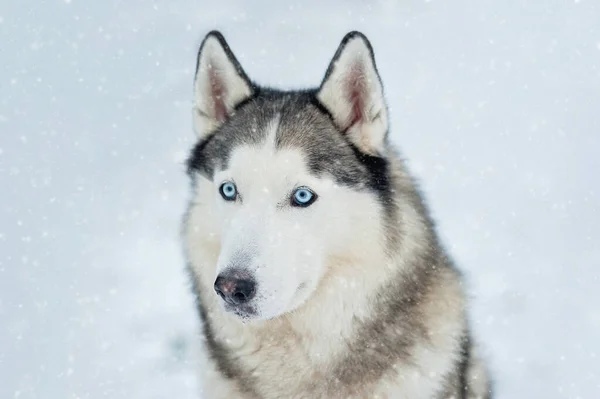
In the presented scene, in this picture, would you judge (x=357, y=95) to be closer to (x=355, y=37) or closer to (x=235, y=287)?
(x=355, y=37)

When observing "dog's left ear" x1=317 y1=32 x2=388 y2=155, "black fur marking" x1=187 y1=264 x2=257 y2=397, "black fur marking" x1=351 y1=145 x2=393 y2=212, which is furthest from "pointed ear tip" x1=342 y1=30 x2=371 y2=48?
"black fur marking" x1=187 y1=264 x2=257 y2=397

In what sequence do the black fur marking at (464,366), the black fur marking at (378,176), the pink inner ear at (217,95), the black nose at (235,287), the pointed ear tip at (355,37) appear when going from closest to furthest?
the black nose at (235,287), the pointed ear tip at (355,37), the black fur marking at (378,176), the black fur marking at (464,366), the pink inner ear at (217,95)

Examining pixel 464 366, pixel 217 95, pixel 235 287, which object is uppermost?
pixel 217 95

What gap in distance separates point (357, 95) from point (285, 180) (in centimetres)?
58

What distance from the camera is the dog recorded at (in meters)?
3.13

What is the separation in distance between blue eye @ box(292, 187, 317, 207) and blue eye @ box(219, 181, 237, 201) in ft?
0.96

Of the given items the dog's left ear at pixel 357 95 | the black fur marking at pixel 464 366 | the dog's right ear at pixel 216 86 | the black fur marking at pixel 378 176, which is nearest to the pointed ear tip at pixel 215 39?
the dog's right ear at pixel 216 86

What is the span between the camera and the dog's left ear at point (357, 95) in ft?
10.4

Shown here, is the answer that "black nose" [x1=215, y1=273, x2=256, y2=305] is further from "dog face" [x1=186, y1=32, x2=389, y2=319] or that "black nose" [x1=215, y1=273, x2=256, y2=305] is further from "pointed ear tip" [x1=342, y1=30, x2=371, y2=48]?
"pointed ear tip" [x1=342, y1=30, x2=371, y2=48]

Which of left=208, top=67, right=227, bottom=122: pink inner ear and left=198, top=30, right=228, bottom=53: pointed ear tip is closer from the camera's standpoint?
left=198, top=30, right=228, bottom=53: pointed ear tip

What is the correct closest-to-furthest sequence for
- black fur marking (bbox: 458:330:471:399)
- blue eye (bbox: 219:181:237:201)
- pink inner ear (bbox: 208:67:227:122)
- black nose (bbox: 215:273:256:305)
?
black nose (bbox: 215:273:256:305), blue eye (bbox: 219:181:237:201), black fur marking (bbox: 458:330:471:399), pink inner ear (bbox: 208:67:227:122)

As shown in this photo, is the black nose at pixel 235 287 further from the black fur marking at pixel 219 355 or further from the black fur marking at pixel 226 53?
the black fur marking at pixel 226 53

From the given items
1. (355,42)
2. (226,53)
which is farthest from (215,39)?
(355,42)

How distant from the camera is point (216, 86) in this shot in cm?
364
